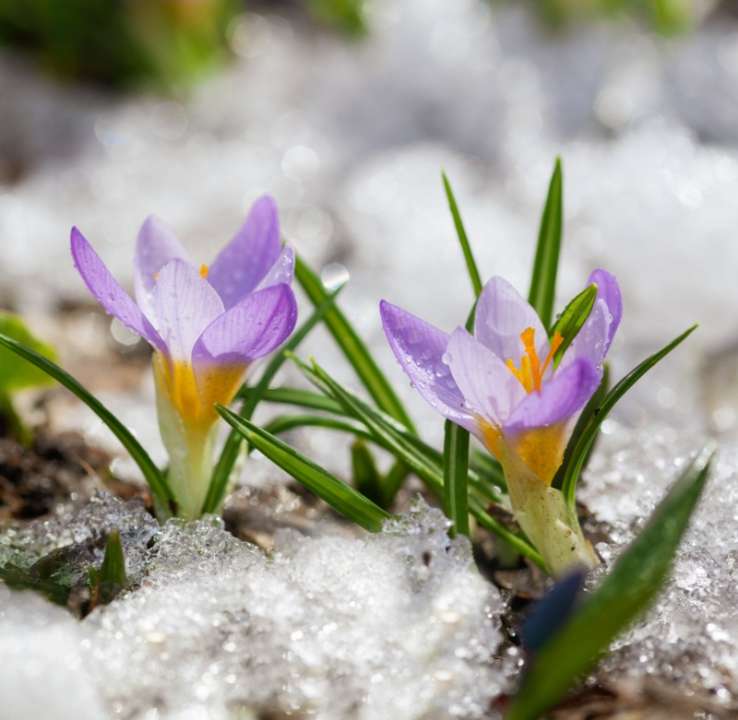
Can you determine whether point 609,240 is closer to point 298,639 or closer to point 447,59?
point 447,59

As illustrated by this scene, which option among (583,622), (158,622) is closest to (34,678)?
(158,622)

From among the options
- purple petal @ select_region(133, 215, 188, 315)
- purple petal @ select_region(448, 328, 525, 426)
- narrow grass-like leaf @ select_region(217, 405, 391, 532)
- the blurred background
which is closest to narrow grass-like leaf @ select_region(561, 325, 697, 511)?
purple petal @ select_region(448, 328, 525, 426)

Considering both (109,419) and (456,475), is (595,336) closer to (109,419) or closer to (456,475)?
(456,475)

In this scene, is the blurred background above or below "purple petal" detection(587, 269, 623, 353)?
below

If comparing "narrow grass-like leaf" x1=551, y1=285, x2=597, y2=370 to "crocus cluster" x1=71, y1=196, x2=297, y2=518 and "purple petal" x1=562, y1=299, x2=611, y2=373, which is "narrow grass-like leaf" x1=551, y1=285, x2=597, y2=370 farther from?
"crocus cluster" x1=71, y1=196, x2=297, y2=518

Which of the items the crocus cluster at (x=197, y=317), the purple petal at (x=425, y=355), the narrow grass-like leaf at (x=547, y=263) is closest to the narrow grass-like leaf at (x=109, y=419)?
the crocus cluster at (x=197, y=317)
